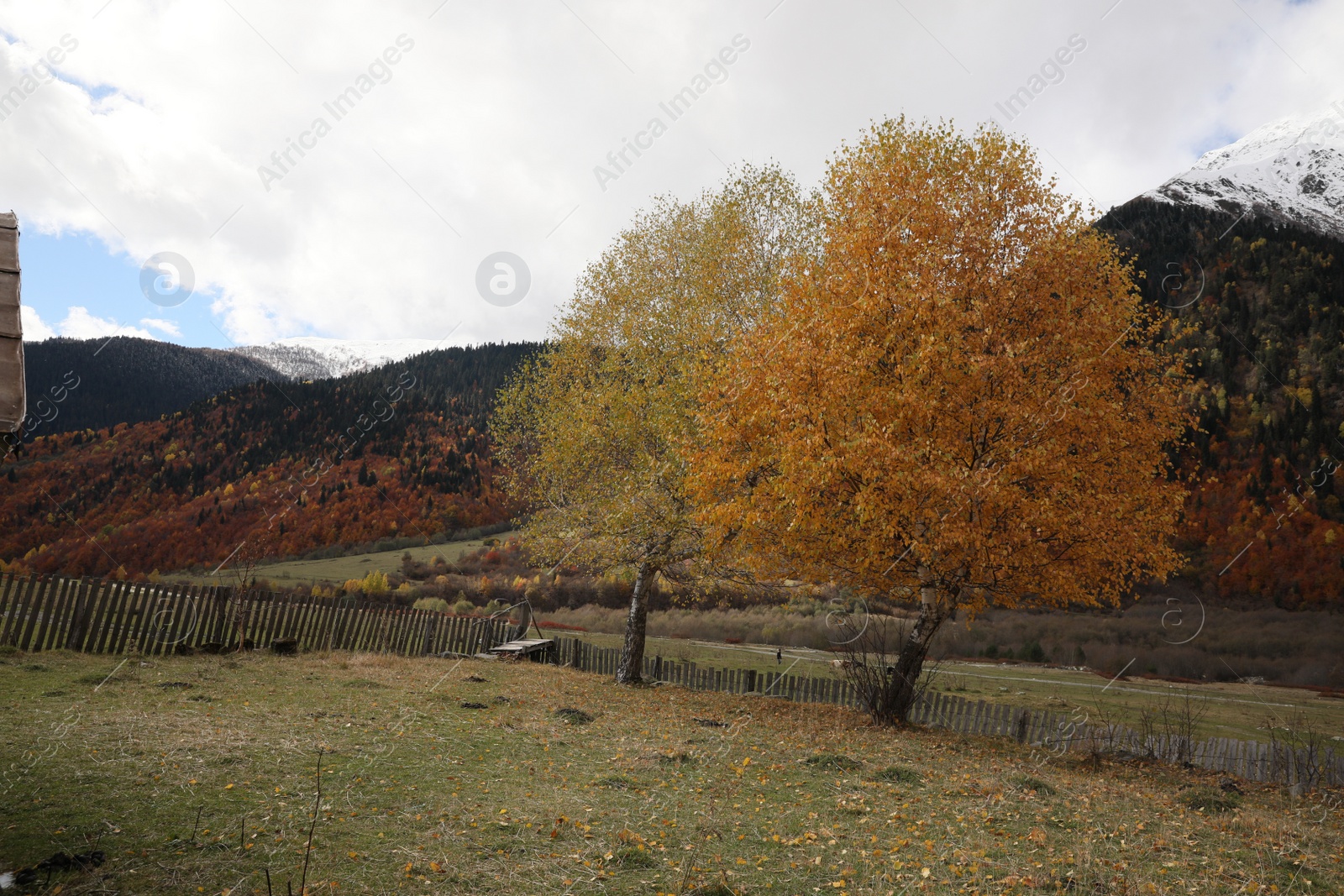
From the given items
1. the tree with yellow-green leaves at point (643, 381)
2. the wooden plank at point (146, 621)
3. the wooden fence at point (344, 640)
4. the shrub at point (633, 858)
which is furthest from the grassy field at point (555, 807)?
the tree with yellow-green leaves at point (643, 381)

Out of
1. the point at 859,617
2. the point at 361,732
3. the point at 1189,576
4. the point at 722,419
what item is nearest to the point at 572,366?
the point at 722,419

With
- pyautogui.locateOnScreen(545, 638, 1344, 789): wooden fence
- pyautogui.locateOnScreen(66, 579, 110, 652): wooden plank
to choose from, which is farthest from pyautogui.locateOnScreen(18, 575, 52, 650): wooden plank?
pyautogui.locateOnScreen(545, 638, 1344, 789): wooden fence

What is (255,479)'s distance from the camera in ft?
261

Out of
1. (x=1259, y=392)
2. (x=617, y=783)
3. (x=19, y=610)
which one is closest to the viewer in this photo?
(x=617, y=783)

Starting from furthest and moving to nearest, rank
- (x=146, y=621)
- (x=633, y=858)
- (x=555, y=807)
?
(x=146, y=621) < (x=555, y=807) < (x=633, y=858)

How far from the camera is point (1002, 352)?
1188cm

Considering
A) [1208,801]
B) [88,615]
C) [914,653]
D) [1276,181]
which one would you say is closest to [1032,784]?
[1208,801]

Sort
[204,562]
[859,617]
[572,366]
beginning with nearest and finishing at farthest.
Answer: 1. [572,366]
2. [859,617]
3. [204,562]

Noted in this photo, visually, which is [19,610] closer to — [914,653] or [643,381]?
[643,381]

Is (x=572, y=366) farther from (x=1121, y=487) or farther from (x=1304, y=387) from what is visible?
(x=1304, y=387)

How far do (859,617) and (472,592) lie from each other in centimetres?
2845

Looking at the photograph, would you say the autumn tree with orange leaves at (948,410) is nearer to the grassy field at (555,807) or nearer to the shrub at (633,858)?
the grassy field at (555,807)

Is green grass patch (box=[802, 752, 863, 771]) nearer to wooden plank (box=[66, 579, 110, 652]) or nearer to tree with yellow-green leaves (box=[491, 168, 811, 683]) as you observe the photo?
tree with yellow-green leaves (box=[491, 168, 811, 683])

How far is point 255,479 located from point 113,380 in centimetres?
7299
